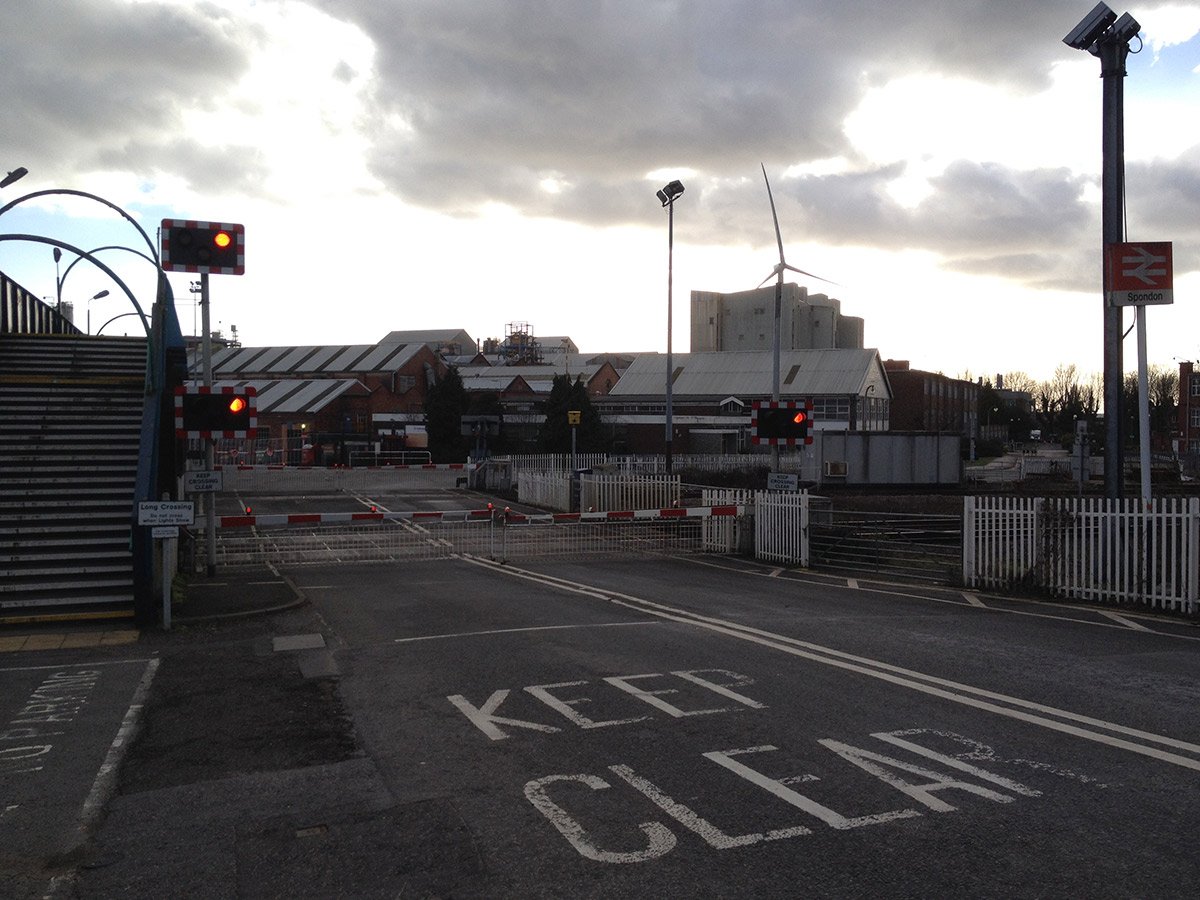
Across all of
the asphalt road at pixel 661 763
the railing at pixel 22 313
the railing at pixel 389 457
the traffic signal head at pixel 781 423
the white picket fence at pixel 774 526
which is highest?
the railing at pixel 22 313

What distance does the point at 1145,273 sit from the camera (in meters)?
14.8

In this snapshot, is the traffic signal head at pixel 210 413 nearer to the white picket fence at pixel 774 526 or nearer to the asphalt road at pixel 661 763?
the asphalt road at pixel 661 763

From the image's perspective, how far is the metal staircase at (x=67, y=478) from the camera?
1272cm

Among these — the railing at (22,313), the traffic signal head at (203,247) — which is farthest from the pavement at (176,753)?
the railing at (22,313)

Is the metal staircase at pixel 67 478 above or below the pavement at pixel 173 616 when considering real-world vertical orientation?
above

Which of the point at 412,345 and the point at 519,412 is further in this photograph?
the point at 412,345

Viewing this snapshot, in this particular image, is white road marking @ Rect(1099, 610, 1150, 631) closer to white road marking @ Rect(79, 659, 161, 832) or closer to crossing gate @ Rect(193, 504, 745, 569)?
crossing gate @ Rect(193, 504, 745, 569)

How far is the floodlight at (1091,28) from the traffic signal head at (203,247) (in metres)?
13.1

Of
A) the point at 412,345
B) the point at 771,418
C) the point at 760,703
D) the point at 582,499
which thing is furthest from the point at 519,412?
the point at 760,703

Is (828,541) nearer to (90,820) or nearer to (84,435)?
(84,435)

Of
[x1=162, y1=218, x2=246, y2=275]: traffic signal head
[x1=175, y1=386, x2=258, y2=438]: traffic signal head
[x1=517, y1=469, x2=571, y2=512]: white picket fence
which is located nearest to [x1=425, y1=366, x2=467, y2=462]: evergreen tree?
[x1=517, y1=469, x2=571, y2=512]: white picket fence

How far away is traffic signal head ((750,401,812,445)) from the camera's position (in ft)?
63.7

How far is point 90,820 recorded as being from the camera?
19.5 feet

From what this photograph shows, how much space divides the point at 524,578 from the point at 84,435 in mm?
7585
